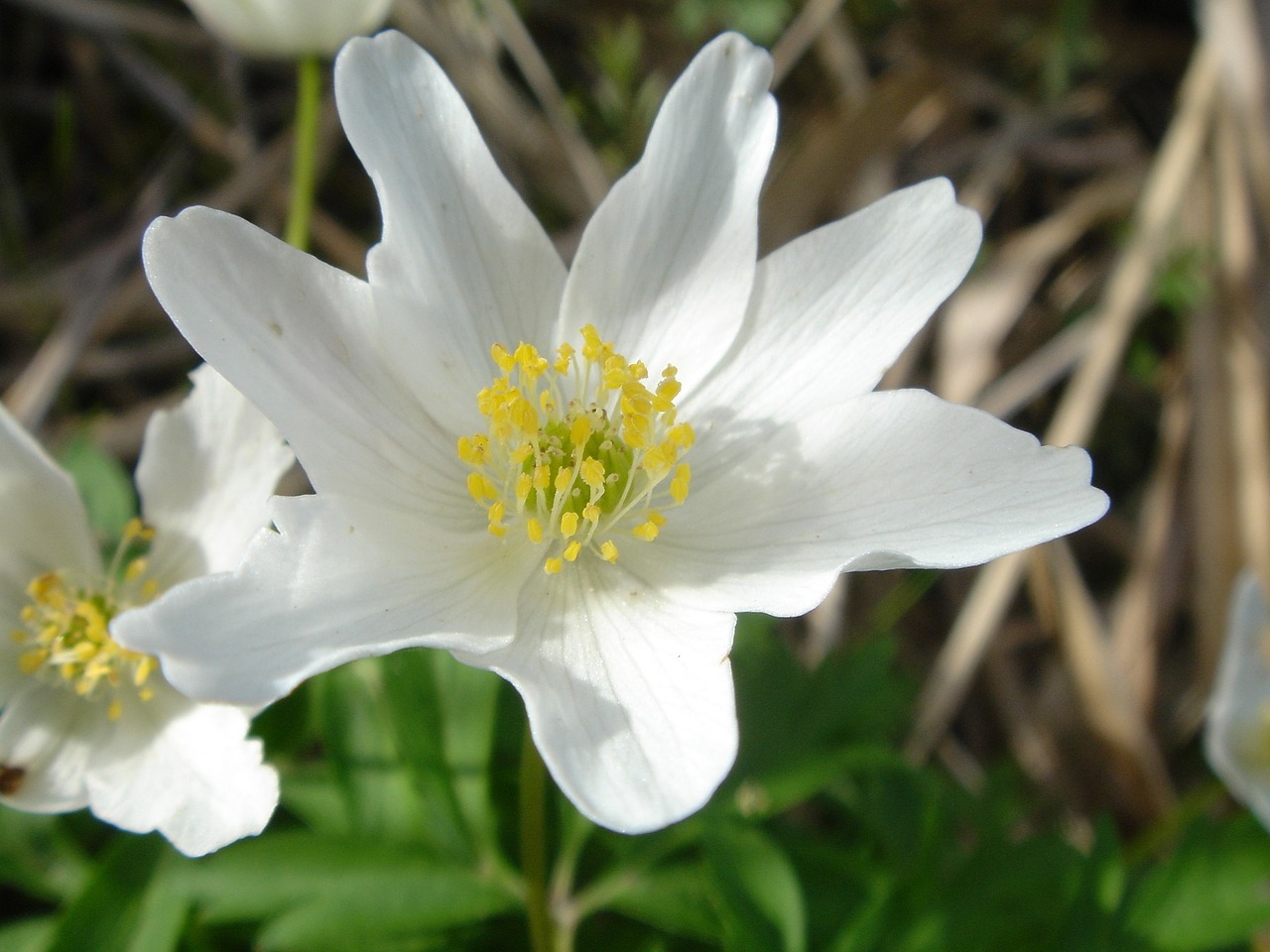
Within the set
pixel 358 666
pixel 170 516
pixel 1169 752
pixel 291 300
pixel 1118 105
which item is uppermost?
pixel 291 300

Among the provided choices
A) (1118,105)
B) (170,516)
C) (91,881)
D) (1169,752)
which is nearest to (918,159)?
(1118,105)

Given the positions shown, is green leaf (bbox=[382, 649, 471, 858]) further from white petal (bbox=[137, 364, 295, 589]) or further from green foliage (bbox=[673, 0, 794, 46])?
green foliage (bbox=[673, 0, 794, 46])

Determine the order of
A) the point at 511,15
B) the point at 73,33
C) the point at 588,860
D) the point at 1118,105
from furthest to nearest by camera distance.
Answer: the point at 1118,105 → the point at 73,33 → the point at 511,15 → the point at 588,860

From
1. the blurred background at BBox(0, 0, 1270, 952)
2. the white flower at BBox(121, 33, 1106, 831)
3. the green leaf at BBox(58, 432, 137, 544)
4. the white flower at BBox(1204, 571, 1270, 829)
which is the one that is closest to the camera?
the white flower at BBox(121, 33, 1106, 831)

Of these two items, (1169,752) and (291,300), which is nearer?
(291,300)

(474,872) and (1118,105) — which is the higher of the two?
(474,872)

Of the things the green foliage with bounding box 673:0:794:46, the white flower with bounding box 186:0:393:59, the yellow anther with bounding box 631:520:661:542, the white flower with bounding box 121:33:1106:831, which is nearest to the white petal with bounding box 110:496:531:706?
the white flower with bounding box 121:33:1106:831

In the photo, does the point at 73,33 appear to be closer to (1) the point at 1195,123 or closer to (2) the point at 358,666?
(2) the point at 358,666
